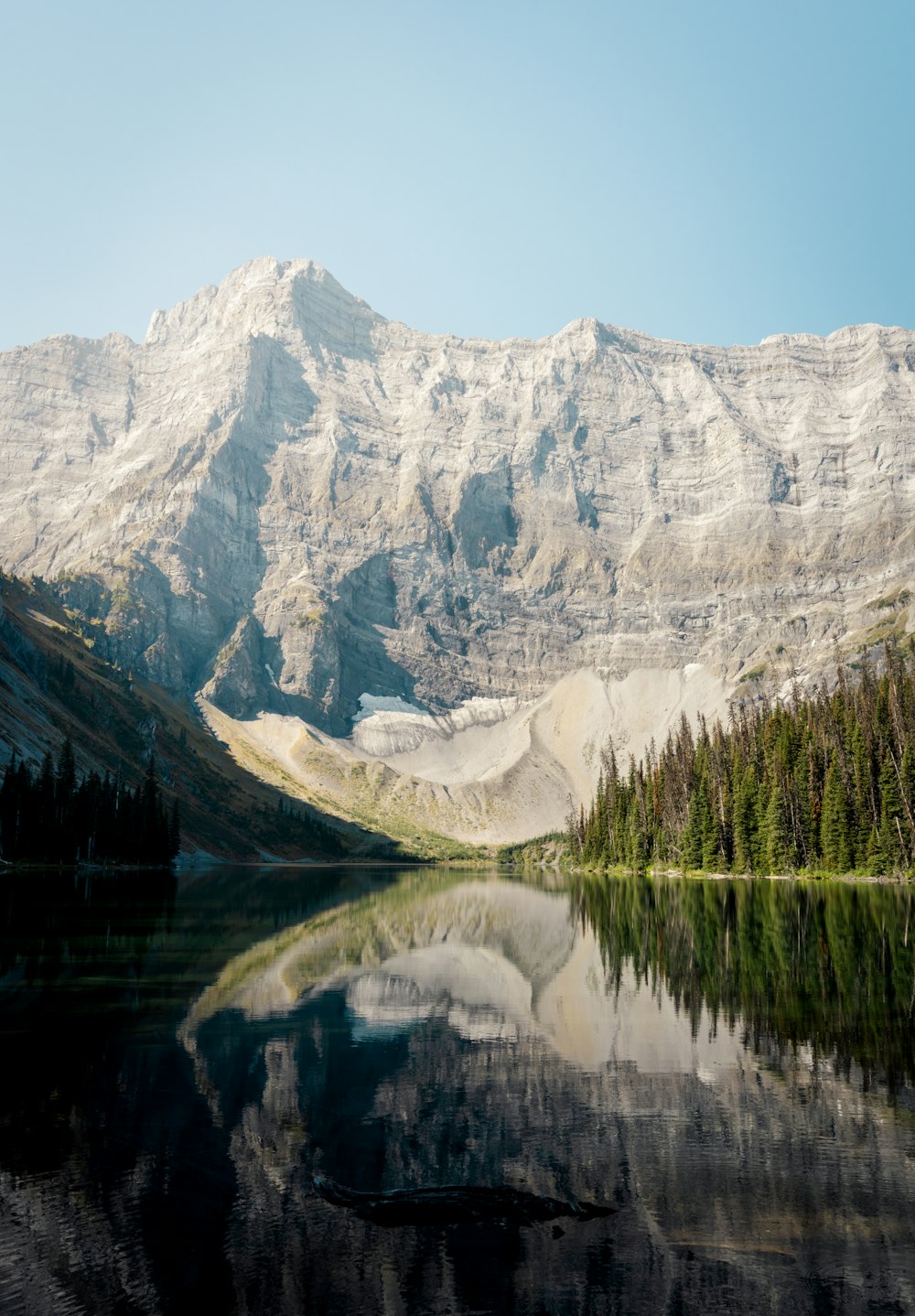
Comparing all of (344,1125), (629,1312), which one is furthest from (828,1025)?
(629,1312)

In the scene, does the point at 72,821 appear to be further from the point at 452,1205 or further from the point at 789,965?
the point at 452,1205

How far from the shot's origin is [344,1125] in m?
18.9

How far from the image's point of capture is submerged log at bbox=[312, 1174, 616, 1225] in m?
14.5

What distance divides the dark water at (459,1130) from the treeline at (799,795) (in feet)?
208

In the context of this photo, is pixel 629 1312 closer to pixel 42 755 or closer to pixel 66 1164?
pixel 66 1164

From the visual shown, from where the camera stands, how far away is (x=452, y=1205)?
49.1ft

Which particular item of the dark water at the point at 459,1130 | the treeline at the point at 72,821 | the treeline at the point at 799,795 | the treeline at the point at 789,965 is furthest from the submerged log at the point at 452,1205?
the treeline at the point at 72,821

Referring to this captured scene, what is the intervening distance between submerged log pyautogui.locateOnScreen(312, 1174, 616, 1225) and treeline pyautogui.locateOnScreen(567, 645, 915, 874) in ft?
294

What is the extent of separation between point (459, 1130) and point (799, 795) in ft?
340

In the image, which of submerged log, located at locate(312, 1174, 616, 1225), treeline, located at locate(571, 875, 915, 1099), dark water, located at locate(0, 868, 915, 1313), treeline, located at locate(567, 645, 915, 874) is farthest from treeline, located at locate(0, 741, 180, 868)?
submerged log, located at locate(312, 1174, 616, 1225)

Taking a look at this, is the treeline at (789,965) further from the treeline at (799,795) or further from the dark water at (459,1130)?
the treeline at (799,795)

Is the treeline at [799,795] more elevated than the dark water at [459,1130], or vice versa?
the treeline at [799,795]

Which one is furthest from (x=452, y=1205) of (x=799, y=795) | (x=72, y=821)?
(x=72, y=821)

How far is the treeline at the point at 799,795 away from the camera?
101 m
